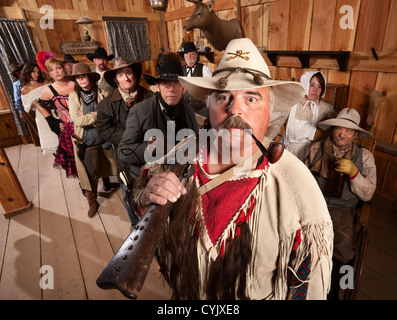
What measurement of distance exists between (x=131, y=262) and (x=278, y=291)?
649 millimetres

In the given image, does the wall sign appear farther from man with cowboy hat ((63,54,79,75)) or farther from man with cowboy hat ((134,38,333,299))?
man with cowboy hat ((134,38,333,299))

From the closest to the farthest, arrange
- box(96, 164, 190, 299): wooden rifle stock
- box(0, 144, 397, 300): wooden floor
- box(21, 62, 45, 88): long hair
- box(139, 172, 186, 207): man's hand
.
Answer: box(96, 164, 190, 299): wooden rifle stock
box(139, 172, 186, 207): man's hand
box(0, 144, 397, 300): wooden floor
box(21, 62, 45, 88): long hair

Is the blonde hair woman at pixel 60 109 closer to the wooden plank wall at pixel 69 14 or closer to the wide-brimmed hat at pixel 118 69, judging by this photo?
the wide-brimmed hat at pixel 118 69

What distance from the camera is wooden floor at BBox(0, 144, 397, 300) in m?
1.98

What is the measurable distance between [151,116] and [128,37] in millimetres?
6152

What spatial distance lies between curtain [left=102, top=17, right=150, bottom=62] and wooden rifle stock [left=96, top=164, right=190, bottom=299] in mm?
7182

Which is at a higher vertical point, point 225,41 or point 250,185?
point 225,41

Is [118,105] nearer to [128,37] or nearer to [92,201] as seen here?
[92,201]

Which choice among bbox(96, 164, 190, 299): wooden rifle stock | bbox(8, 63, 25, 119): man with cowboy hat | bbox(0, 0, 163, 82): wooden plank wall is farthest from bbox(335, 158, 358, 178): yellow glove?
bbox(0, 0, 163, 82): wooden plank wall

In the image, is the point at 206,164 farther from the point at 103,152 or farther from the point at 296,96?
the point at 103,152

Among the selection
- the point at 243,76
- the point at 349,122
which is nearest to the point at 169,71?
the point at 243,76

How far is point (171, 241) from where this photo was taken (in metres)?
1.03

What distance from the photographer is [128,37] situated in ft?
22.0

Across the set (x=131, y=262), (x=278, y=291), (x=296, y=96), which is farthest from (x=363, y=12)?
(x=131, y=262)
